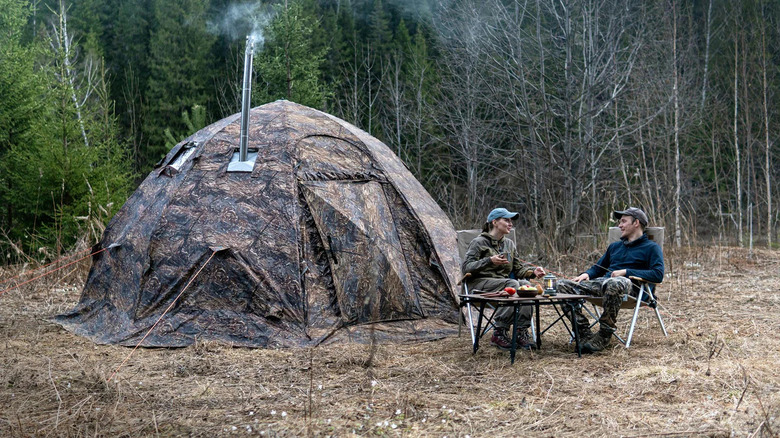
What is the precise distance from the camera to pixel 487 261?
5605mm

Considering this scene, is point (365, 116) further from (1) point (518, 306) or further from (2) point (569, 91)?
(1) point (518, 306)

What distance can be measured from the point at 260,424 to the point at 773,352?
148 inches

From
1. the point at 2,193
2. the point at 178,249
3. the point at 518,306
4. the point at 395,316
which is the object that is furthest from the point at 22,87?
Result: the point at 518,306

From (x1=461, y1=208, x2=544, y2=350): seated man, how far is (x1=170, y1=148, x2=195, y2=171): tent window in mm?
2776

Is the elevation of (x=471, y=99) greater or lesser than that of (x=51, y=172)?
greater

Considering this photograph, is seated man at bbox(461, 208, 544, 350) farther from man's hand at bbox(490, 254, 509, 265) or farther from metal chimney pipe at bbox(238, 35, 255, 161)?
metal chimney pipe at bbox(238, 35, 255, 161)

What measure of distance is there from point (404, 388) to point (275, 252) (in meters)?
2.06

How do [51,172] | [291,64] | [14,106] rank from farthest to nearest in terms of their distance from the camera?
[291,64], [14,106], [51,172]

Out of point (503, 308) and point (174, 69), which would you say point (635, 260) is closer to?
point (503, 308)

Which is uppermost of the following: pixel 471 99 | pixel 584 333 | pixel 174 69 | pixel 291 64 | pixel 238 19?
pixel 238 19

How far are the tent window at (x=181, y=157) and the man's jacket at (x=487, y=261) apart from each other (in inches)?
109

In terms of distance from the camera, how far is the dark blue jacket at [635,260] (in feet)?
18.7

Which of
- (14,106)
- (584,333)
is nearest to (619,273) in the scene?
(584,333)

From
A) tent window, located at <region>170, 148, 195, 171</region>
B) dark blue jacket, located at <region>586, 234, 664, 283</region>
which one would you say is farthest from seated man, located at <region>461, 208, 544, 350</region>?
tent window, located at <region>170, 148, 195, 171</region>
